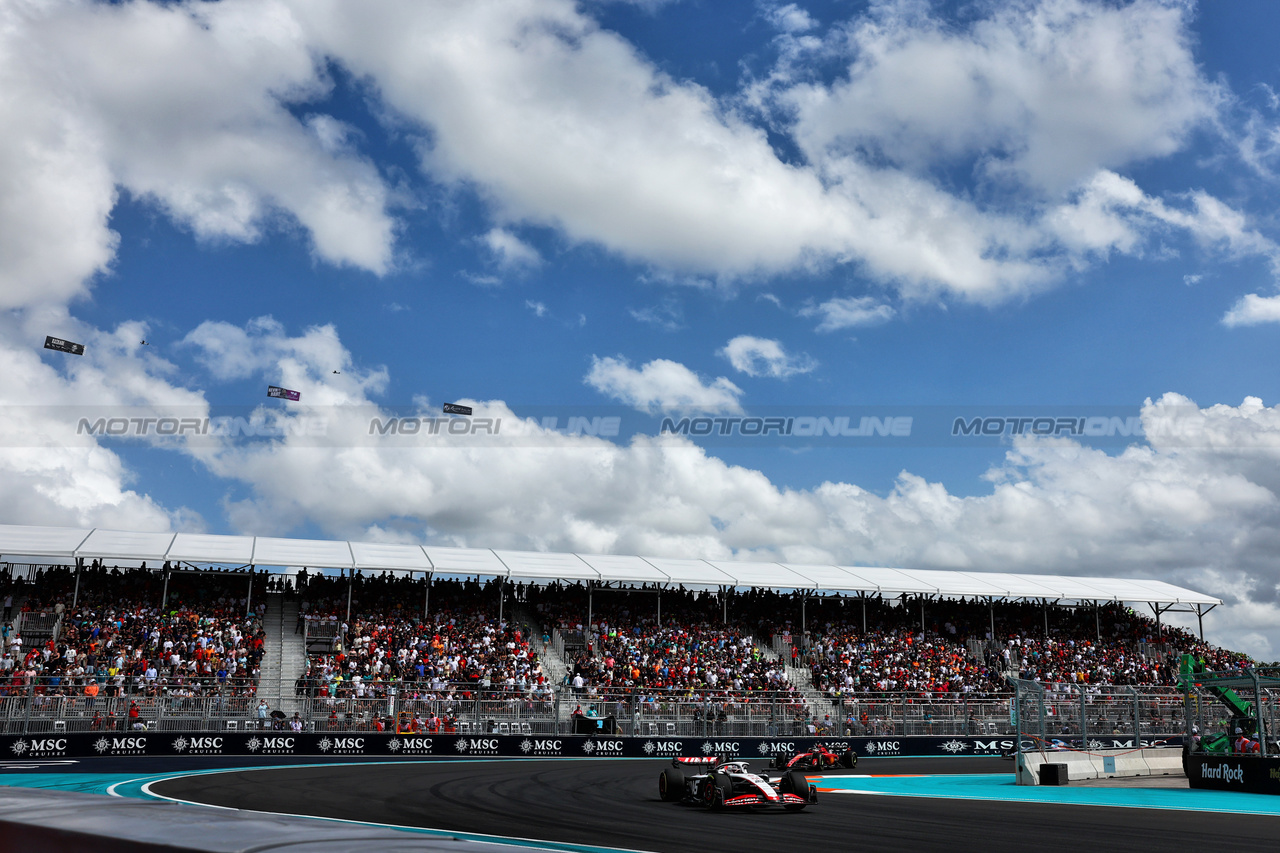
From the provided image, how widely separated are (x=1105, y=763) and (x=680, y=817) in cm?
1625

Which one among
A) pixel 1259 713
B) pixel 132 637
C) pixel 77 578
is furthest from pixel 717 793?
pixel 77 578

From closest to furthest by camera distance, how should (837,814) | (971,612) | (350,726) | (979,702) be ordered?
(837,814) < (350,726) < (979,702) < (971,612)

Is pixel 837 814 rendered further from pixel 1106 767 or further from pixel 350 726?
pixel 350 726

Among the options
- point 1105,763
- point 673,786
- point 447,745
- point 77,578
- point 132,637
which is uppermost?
point 77,578

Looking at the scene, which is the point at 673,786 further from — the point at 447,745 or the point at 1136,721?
the point at 1136,721

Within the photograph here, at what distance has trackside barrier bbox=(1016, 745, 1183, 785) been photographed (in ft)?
78.0

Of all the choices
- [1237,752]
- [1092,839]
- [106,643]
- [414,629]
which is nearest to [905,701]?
[1237,752]

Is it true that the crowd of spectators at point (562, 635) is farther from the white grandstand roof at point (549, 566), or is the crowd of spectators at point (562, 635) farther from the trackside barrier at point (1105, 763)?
the trackside barrier at point (1105, 763)

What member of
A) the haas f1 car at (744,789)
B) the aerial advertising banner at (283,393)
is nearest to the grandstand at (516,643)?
the aerial advertising banner at (283,393)

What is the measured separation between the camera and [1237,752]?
70.3 feet

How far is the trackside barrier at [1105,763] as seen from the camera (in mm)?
23781

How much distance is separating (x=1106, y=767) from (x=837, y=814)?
13996mm

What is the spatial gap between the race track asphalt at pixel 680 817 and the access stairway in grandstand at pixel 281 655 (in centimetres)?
722

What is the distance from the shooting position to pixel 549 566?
41312 mm
